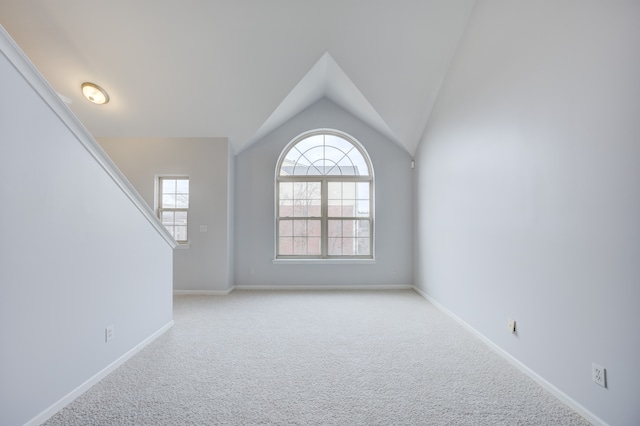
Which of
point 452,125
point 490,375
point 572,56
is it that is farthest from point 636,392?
point 452,125

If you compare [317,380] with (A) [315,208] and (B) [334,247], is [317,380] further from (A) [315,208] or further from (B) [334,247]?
(A) [315,208]

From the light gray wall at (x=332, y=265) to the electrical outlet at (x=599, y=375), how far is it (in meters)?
3.45

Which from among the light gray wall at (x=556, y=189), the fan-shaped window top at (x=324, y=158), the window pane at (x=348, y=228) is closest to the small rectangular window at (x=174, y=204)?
the fan-shaped window top at (x=324, y=158)

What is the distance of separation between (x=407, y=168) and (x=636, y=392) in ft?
13.2

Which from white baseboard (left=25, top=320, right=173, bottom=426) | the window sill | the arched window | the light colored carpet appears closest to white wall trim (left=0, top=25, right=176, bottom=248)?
white baseboard (left=25, top=320, right=173, bottom=426)

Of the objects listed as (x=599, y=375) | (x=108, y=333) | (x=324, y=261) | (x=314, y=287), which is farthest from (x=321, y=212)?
(x=599, y=375)

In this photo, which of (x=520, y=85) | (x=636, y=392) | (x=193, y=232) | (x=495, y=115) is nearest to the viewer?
(x=636, y=392)

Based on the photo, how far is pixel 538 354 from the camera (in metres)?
2.27

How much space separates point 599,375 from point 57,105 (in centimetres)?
331

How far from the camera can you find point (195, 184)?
493 centimetres

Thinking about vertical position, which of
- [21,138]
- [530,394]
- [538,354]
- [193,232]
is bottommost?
[530,394]

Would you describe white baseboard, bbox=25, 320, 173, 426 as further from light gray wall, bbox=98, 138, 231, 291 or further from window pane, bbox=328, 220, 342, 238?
window pane, bbox=328, 220, 342, 238

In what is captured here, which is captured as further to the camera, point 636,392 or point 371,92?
point 371,92

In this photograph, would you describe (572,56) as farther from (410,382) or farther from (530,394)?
(410,382)
